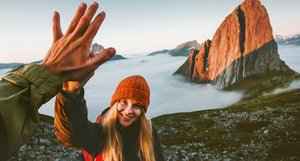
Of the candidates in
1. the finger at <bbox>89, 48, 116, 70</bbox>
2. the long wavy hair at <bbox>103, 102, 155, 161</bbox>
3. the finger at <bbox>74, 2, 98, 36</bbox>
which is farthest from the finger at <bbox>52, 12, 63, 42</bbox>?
the long wavy hair at <bbox>103, 102, 155, 161</bbox>

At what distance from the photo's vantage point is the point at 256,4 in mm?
185750

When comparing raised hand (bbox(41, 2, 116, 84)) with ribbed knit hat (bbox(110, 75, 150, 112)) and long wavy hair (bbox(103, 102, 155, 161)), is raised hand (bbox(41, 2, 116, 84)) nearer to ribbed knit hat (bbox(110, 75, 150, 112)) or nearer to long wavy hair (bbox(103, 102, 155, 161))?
long wavy hair (bbox(103, 102, 155, 161))

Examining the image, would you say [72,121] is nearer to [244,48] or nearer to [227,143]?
[227,143]

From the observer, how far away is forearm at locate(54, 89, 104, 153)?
326cm

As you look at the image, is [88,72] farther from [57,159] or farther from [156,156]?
[57,159]

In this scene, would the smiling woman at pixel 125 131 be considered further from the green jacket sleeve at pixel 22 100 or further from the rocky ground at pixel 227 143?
the rocky ground at pixel 227 143

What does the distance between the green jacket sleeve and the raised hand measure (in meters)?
0.15

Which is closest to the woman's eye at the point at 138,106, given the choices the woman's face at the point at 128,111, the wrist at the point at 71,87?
the woman's face at the point at 128,111

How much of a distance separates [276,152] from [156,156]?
28.3m

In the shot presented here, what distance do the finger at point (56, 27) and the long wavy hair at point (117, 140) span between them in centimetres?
296

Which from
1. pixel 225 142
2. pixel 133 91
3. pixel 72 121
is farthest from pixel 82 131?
pixel 225 142

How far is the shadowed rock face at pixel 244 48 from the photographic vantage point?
16779 centimetres

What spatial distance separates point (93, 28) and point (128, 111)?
3255mm

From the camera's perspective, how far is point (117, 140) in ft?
17.3
